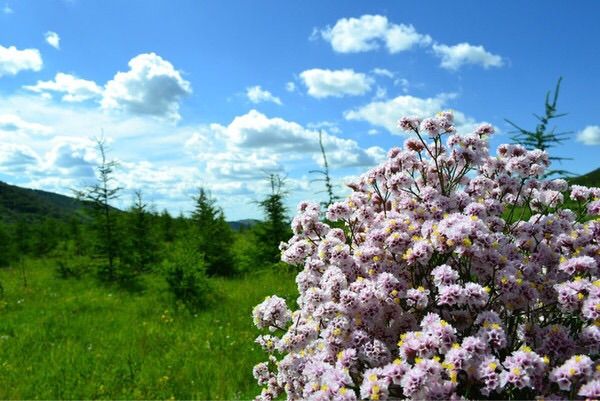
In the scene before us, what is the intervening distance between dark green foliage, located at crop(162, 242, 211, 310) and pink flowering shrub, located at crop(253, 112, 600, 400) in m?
8.30

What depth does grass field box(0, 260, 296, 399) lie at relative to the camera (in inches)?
330

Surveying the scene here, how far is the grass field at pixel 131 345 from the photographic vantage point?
8383mm

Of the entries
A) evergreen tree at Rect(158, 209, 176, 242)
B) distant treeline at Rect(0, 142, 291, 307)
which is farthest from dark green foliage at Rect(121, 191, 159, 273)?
evergreen tree at Rect(158, 209, 176, 242)

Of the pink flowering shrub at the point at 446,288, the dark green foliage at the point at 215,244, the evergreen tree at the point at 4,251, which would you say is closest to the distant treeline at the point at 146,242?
the dark green foliage at the point at 215,244

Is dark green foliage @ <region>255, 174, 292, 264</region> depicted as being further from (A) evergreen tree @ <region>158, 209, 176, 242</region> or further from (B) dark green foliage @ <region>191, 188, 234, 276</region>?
(A) evergreen tree @ <region>158, 209, 176, 242</region>

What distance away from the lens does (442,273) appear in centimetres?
369

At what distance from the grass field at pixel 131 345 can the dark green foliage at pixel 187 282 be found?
0.36 m

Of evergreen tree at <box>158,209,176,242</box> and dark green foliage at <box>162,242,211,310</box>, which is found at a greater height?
evergreen tree at <box>158,209,176,242</box>

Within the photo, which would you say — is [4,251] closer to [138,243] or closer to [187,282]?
[138,243]

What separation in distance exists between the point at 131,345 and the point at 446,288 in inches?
335

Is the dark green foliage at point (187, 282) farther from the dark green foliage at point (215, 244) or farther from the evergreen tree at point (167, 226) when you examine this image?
the evergreen tree at point (167, 226)

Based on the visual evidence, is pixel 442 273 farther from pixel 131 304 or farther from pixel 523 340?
pixel 131 304

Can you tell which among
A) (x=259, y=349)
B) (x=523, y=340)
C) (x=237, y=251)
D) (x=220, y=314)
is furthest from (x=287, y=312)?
(x=237, y=251)

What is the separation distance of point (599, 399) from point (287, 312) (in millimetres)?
2676
